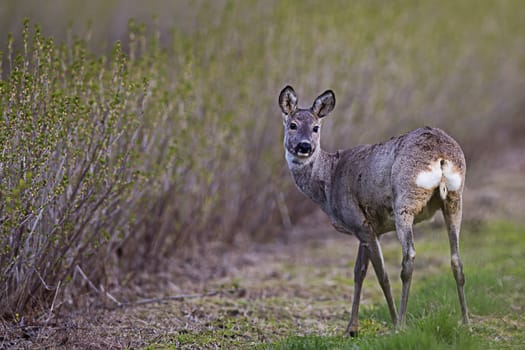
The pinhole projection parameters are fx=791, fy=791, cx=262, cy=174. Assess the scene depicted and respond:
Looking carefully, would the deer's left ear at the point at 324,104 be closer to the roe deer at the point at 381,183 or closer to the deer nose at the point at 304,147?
the roe deer at the point at 381,183

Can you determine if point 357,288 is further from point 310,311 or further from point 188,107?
point 188,107

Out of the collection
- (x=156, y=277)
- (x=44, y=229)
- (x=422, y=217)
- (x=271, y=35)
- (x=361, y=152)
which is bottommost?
(x=156, y=277)

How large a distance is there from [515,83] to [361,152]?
12958 millimetres

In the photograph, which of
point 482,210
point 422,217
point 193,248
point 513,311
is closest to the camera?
point 422,217

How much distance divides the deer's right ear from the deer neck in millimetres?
496

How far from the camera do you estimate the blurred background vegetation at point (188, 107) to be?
723 cm

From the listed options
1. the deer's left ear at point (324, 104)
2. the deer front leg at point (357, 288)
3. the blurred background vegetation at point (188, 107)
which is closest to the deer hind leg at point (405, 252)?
the deer front leg at point (357, 288)

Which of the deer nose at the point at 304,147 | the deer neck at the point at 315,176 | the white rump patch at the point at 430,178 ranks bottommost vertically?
the deer neck at the point at 315,176

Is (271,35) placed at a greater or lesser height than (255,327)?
greater

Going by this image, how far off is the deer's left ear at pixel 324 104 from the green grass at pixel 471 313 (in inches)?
81.5

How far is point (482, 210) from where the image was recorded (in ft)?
47.3

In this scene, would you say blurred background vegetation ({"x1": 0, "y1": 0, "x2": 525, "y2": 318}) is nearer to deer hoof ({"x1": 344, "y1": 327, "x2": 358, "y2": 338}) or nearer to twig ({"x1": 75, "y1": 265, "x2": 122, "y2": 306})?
twig ({"x1": 75, "y1": 265, "x2": 122, "y2": 306})

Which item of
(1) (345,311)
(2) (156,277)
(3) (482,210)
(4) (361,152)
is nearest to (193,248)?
(2) (156,277)

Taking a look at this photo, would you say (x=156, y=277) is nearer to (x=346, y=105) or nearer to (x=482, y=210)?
(x=346, y=105)
